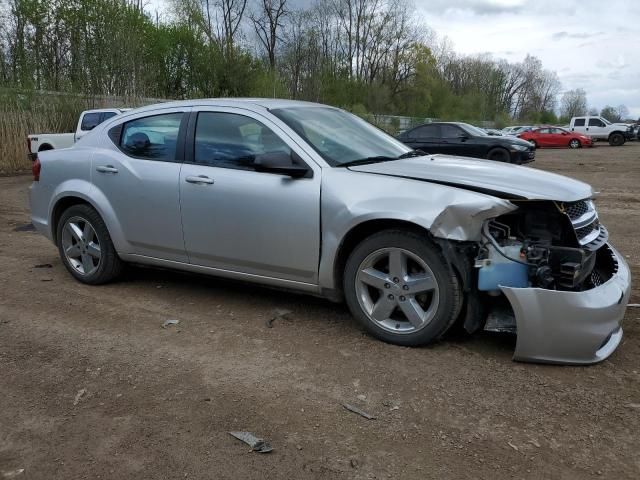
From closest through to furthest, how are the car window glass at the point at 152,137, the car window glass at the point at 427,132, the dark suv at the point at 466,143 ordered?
the car window glass at the point at 152,137
the dark suv at the point at 466,143
the car window glass at the point at 427,132

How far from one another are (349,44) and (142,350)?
208ft

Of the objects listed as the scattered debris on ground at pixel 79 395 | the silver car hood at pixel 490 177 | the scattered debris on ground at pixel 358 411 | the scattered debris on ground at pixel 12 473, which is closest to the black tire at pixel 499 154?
the silver car hood at pixel 490 177

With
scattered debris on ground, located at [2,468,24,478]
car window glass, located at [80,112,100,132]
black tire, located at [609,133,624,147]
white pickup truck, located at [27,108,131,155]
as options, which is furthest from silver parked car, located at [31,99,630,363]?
black tire, located at [609,133,624,147]

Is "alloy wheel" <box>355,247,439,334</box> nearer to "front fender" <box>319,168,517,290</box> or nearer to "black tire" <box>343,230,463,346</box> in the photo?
"black tire" <box>343,230,463,346</box>

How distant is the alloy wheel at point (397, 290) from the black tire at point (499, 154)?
13978 millimetres

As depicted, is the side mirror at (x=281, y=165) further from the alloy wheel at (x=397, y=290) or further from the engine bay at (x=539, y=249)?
the engine bay at (x=539, y=249)

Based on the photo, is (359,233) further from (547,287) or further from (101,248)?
(101,248)

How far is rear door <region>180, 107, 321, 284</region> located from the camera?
3.96 metres

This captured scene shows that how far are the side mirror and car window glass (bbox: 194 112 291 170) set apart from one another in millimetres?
77

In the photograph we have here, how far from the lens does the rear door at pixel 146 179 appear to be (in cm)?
455

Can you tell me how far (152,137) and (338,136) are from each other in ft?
5.22

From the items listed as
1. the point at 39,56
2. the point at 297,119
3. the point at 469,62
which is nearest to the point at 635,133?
the point at 39,56

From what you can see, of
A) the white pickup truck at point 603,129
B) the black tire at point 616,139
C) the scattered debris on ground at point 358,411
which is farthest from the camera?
Answer: the white pickup truck at point 603,129

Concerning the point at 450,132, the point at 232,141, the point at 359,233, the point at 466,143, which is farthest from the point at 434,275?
the point at 450,132
